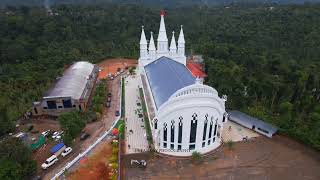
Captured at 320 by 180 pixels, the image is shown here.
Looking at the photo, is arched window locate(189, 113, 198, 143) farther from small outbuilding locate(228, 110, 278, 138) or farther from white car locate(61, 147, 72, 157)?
white car locate(61, 147, 72, 157)

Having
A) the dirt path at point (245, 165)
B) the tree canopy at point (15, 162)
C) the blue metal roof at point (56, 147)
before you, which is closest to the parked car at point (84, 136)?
the blue metal roof at point (56, 147)

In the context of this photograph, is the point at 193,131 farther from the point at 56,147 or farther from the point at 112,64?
the point at 112,64

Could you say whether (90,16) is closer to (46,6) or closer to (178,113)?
(46,6)

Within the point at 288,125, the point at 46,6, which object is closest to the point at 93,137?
the point at 288,125

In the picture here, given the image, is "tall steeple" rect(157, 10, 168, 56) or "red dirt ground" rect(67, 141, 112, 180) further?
Answer: "tall steeple" rect(157, 10, 168, 56)

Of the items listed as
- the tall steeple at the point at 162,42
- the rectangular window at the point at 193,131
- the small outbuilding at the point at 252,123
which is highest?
the tall steeple at the point at 162,42

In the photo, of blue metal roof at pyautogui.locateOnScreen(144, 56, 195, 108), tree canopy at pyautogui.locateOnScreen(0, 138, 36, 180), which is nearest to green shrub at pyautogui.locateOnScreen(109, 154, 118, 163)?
blue metal roof at pyautogui.locateOnScreen(144, 56, 195, 108)

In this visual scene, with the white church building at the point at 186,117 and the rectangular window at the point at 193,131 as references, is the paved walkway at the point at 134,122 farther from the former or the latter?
the rectangular window at the point at 193,131
